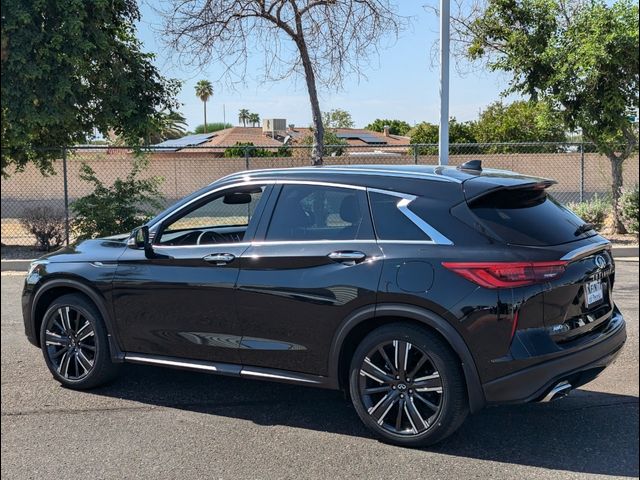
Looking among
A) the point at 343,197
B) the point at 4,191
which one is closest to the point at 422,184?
the point at 343,197

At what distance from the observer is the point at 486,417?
4.51m

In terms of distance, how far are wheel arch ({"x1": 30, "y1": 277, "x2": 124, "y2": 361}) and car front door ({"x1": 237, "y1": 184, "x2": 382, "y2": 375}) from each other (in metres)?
1.19

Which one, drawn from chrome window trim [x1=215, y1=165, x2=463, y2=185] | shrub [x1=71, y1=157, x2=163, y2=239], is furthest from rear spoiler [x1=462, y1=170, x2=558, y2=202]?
shrub [x1=71, y1=157, x2=163, y2=239]

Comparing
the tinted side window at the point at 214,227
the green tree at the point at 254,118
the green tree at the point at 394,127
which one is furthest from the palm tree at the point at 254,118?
the tinted side window at the point at 214,227

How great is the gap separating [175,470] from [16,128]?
9166mm

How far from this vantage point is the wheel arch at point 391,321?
378cm

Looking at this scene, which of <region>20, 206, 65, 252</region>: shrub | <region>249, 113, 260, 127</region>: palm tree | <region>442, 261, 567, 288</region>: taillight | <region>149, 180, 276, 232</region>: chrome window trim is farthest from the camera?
<region>249, 113, 260, 127</region>: palm tree

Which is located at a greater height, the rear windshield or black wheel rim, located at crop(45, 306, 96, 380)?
the rear windshield

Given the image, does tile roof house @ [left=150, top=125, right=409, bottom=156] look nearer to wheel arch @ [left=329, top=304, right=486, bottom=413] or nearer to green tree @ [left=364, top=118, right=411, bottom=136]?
green tree @ [left=364, top=118, right=411, bottom=136]

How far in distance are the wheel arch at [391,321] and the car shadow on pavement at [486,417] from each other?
431 mm

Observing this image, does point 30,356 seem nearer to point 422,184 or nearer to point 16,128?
point 422,184

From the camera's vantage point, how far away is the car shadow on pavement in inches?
155

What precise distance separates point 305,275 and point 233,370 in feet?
2.98

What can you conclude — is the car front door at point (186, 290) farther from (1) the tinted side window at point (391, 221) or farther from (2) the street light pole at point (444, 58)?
(2) the street light pole at point (444, 58)
